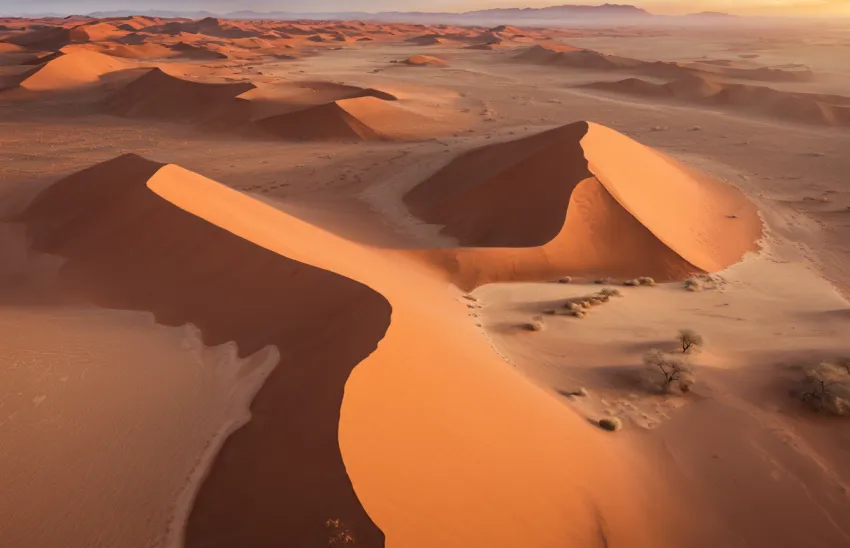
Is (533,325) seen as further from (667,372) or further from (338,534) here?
(338,534)

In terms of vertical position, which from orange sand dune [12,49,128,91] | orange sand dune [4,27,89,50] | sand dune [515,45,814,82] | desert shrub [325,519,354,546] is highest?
desert shrub [325,519,354,546]

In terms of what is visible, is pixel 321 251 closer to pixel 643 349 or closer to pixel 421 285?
pixel 421 285

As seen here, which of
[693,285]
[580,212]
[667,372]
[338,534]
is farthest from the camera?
[580,212]

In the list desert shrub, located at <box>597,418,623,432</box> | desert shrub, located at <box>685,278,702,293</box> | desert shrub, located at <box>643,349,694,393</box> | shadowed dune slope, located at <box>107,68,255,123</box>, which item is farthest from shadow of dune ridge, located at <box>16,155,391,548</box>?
shadowed dune slope, located at <box>107,68,255,123</box>

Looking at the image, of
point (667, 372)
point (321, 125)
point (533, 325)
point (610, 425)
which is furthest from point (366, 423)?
point (321, 125)

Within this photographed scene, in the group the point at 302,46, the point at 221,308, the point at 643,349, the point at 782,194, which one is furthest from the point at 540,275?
the point at 302,46

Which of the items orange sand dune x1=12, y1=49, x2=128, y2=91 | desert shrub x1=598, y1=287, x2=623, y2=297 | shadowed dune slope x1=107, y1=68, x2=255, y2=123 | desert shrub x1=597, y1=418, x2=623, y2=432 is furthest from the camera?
orange sand dune x1=12, y1=49, x2=128, y2=91

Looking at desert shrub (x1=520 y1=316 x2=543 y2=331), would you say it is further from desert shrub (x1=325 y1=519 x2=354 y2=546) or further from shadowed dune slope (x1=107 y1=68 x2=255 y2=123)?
shadowed dune slope (x1=107 y1=68 x2=255 y2=123)
